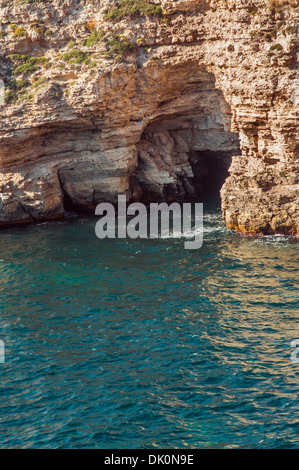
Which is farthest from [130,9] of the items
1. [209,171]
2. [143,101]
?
[209,171]

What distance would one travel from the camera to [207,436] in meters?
28.7

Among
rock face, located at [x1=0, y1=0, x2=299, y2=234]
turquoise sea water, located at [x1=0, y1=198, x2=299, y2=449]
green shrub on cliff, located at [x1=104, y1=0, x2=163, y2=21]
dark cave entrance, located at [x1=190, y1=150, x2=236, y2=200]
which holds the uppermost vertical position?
green shrub on cliff, located at [x1=104, y1=0, x2=163, y2=21]

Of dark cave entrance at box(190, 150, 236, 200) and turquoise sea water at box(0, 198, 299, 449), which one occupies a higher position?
dark cave entrance at box(190, 150, 236, 200)

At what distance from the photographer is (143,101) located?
6378 cm

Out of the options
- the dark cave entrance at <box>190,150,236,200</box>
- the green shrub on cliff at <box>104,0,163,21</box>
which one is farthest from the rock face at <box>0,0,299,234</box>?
the dark cave entrance at <box>190,150,236,200</box>

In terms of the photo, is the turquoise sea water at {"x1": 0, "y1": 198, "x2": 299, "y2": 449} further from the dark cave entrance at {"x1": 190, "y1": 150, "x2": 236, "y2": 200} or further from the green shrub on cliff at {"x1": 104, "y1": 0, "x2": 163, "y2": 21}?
the green shrub on cliff at {"x1": 104, "y1": 0, "x2": 163, "y2": 21}

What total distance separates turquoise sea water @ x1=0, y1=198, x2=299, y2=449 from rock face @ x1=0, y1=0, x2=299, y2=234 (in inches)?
308

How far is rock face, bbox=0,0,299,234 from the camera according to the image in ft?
182

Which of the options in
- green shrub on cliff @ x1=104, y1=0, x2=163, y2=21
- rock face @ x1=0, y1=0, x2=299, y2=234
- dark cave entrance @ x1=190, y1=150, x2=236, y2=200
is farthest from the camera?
dark cave entrance @ x1=190, y1=150, x2=236, y2=200

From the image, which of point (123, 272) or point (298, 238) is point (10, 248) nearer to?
point (123, 272)

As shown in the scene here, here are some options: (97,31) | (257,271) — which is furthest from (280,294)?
(97,31)

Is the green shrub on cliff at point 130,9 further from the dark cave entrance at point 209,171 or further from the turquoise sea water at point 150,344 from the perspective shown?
the turquoise sea water at point 150,344

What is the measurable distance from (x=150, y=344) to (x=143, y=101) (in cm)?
3358

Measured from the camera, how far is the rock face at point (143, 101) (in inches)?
2185
